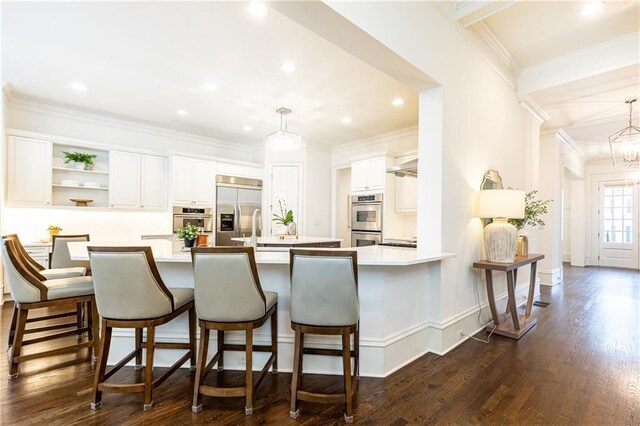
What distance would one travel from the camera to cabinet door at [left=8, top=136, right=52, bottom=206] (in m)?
4.14

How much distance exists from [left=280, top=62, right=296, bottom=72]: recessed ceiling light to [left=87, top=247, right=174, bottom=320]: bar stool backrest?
2374 millimetres

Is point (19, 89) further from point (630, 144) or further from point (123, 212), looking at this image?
point (630, 144)

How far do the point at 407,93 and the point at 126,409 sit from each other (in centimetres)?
425

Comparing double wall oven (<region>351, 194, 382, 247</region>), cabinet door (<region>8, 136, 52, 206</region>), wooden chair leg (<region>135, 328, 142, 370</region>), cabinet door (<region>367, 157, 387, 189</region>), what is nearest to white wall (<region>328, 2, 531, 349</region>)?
cabinet door (<region>367, 157, 387, 189</region>)

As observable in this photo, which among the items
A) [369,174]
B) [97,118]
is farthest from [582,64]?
[97,118]

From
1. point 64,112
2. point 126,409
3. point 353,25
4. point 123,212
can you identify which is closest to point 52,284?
point 126,409

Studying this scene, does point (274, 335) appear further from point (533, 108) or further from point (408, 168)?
point (533, 108)

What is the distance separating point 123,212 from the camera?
519cm

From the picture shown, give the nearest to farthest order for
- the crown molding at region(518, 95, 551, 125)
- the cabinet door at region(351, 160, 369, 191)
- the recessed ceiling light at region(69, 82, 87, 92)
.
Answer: the recessed ceiling light at region(69, 82, 87, 92), the crown molding at region(518, 95, 551, 125), the cabinet door at region(351, 160, 369, 191)

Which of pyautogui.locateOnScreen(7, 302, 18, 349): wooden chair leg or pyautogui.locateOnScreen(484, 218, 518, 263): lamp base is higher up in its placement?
pyautogui.locateOnScreen(484, 218, 518, 263): lamp base

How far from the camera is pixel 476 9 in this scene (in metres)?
2.71

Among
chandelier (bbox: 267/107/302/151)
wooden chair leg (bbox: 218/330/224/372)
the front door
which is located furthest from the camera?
the front door

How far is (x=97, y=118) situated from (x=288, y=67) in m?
3.64

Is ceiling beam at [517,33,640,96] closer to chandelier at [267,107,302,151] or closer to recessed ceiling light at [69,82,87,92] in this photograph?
chandelier at [267,107,302,151]
